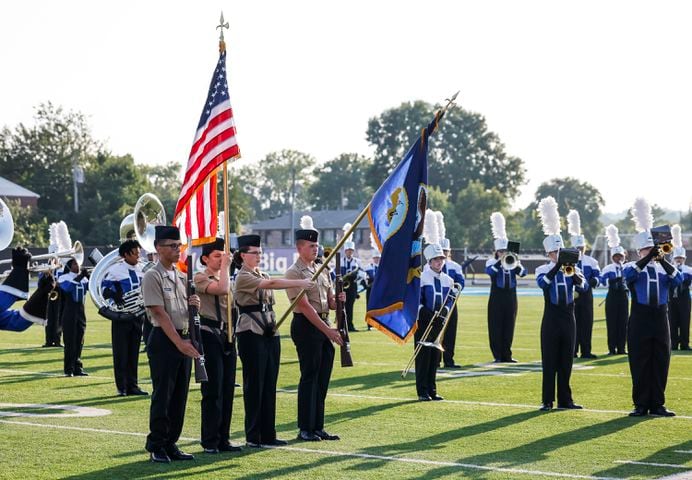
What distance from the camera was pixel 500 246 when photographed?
→ 19594 mm

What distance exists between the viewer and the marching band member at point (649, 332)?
12227 millimetres

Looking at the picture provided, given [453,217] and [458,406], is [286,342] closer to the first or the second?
[458,406]

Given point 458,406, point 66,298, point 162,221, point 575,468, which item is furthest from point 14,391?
point 575,468

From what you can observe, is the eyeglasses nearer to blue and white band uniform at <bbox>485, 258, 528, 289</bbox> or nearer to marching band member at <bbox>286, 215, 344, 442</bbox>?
marching band member at <bbox>286, 215, 344, 442</bbox>

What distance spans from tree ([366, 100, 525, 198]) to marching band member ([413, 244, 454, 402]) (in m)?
92.5

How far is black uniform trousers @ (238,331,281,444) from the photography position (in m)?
10.1

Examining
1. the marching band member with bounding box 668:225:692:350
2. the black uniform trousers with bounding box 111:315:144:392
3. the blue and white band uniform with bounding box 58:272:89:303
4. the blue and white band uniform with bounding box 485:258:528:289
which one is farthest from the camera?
the marching band member with bounding box 668:225:692:350

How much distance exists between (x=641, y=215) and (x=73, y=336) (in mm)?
8374

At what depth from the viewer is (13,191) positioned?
3201 inches

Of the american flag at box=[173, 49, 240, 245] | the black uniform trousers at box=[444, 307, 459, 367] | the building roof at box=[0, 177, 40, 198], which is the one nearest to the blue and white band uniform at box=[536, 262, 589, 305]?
the american flag at box=[173, 49, 240, 245]

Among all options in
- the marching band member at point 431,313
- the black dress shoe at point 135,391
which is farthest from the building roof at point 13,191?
the marching band member at point 431,313

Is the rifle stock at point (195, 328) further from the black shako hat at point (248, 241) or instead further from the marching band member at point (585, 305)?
A: the marching band member at point (585, 305)

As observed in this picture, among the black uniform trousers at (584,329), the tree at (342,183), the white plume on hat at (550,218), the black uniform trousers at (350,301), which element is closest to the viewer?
the white plume on hat at (550,218)

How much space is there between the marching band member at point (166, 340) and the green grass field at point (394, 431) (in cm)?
36
